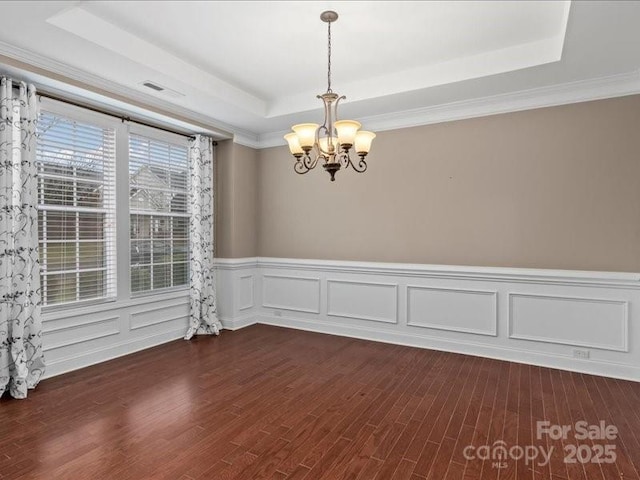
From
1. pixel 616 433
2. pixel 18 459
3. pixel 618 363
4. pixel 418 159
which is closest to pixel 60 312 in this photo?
pixel 18 459

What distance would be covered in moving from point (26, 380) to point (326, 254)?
3.45m

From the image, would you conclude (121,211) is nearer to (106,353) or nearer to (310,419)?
(106,353)

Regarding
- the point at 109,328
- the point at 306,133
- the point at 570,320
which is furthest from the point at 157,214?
the point at 570,320

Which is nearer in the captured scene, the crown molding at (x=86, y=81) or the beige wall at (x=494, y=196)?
the crown molding at (x=86, y=81)

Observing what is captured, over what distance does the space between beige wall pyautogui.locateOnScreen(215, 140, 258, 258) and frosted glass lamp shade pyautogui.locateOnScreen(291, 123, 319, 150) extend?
8.92ft

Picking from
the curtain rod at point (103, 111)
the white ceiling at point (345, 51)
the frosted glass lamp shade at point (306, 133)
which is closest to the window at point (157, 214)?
the curtain rod at point (103, 111)

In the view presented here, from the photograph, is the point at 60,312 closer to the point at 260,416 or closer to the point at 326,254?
the point at 260,416

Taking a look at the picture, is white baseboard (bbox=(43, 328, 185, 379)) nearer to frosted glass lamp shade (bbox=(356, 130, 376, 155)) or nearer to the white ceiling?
the white ceiling

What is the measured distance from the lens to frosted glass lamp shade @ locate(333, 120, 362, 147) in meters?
2.82

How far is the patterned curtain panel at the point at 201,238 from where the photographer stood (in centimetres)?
500

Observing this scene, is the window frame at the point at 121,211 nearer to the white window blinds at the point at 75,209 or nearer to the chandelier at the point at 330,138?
the white window blinds at the point at 75,209

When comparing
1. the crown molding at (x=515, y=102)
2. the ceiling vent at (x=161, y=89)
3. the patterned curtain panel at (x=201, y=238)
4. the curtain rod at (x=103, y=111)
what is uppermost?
the ceiling vent at (x=161, y=89)

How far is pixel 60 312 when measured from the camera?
3.74 m

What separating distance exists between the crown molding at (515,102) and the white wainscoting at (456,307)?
5.68ft
